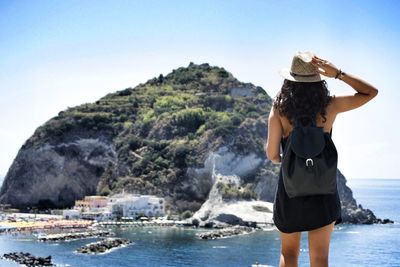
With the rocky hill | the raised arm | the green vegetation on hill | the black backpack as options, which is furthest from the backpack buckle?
the rocky hill

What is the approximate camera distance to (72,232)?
73.0 metres

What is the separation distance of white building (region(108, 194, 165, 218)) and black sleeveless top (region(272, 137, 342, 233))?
271 feet

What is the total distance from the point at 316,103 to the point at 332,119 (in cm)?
15

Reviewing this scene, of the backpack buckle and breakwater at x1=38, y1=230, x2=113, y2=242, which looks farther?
breakwater at x1=38, y1=230, x2=113, y2=242

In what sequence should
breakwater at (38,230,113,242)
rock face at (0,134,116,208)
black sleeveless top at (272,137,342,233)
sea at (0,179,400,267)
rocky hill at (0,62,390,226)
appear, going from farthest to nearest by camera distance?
rock face at (0,134,116,208) < rocky hill at (0,62,390,226) < breakwater at (38,230,113,242) < sea at (0,179,400,267) < black sleeveless top at (272,137,342,233)

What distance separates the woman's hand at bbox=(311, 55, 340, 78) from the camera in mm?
3646

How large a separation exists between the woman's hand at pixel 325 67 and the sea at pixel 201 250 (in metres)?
44.4

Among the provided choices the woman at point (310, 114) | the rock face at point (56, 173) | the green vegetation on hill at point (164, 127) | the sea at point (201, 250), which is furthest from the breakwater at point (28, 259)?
the rock face at point (56, 173)

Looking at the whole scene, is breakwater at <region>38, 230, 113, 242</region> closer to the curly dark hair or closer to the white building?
the white building

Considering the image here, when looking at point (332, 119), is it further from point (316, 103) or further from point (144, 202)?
point (144, 202)

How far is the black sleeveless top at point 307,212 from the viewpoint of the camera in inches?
143

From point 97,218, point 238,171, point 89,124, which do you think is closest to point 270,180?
point 238,171

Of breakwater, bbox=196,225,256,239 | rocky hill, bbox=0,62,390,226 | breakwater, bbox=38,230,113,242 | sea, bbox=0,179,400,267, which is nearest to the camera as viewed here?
sea, bbox=0,179,400,267

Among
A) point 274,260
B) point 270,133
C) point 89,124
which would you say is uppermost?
point 89,124
